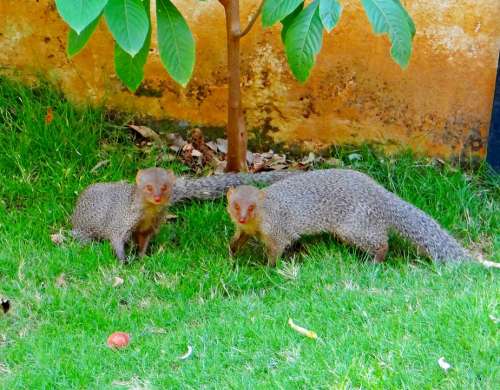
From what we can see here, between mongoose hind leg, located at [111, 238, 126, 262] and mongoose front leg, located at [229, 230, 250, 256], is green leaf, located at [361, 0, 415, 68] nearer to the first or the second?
mongoose front leg, located at [229, 230, 250, 256]

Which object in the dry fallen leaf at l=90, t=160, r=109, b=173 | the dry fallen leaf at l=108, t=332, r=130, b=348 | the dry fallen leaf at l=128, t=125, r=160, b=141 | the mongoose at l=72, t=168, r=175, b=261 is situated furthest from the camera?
the dry fallen leaf at l=128, t=125, r=160, b=141

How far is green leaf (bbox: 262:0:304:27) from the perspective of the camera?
3.24 meters

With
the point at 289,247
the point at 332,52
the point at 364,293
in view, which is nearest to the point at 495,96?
the point at 332,52

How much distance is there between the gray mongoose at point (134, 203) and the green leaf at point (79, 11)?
1.60 metres

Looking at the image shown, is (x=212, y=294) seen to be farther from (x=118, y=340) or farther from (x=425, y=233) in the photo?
(x=425, y=233)

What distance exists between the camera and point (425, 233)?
404cm

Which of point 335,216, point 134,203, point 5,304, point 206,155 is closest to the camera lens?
point 5,304

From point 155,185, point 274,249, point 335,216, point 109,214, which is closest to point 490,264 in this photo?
point 335,216

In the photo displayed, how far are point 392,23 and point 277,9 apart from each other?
1.47 feet

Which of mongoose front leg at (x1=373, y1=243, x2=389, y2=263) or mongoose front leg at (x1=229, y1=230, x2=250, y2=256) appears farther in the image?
Answer: mongoose front leg at (x1=229, y1=230, x2=250, y2=256)

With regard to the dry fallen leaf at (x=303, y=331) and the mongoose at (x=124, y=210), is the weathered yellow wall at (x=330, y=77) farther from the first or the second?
the dry fallen leaf at (x=303, y=331)

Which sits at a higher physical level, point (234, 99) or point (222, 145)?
point (234, 99)

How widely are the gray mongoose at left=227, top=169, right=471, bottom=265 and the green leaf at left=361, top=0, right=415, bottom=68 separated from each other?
3.49 ft

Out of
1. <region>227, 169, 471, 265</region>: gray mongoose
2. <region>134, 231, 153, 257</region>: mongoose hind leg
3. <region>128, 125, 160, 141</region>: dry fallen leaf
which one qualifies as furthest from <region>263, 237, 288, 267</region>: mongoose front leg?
<region>128, 125, 160, 141</region>: dry fallen leaf
